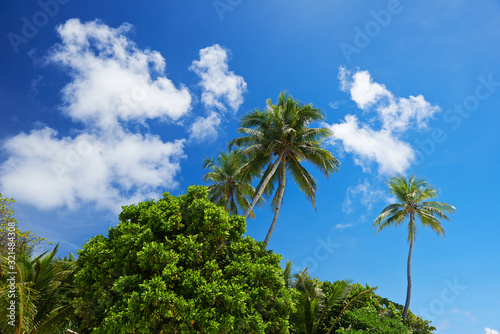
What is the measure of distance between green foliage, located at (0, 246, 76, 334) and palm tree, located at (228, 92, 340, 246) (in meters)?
11.1

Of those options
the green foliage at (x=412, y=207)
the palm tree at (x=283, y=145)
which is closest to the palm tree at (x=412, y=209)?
the green foliage at (x=412, y=207)

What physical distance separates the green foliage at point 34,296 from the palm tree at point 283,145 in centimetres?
1107

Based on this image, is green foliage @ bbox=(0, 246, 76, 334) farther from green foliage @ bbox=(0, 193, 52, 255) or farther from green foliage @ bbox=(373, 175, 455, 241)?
green foliage @ bbox=(373, 175, 455, 241)

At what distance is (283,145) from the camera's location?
2005 cm

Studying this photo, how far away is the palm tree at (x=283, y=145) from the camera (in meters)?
19.9

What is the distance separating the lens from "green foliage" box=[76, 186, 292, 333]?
8.67 metres

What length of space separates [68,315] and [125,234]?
3.79 m

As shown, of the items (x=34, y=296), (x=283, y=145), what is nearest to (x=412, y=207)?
(x=283, y=145)

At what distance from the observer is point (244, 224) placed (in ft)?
37.7

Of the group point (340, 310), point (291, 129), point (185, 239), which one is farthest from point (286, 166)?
point (185, 239)

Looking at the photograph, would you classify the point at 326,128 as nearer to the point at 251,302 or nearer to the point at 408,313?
the point at 251,302

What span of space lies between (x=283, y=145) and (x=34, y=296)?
47.0 feet

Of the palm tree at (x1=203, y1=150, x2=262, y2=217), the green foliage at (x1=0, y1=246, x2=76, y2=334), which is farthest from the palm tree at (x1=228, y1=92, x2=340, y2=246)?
the green foliage at (x1=0, y1=246, x2=76, y2=334)

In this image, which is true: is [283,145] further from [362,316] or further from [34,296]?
[34,296]
